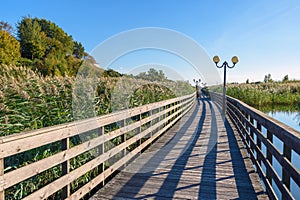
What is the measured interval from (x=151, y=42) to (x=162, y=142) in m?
3.00

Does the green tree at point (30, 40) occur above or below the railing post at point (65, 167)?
above

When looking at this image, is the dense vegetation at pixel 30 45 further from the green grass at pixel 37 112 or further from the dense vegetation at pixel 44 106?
the green grass at pixel 37 112

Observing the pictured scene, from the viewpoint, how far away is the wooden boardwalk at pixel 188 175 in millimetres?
2518

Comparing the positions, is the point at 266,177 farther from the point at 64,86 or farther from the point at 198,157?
the point at 64,86

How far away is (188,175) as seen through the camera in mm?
3027

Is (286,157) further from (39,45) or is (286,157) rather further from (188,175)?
(39,45)

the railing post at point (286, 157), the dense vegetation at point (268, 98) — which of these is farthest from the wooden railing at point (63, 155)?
the dense vegetation at point (268, 98)

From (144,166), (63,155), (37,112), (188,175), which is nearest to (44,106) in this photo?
(37,112)

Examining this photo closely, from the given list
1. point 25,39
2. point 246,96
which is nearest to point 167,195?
point 246,96

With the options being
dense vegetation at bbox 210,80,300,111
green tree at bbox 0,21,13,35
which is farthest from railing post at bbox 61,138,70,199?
green tree at bbox 0,21,13,35

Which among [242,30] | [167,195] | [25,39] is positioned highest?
[25,39]

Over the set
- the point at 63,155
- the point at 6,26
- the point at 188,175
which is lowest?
the point at 188,175

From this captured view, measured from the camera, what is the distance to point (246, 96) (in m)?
14.9

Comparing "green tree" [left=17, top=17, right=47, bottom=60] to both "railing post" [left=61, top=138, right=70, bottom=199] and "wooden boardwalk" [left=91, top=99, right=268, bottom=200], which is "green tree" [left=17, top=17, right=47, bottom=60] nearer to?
"wooden boardwalk" [left=91, top=99, right=268, bottom=200]
